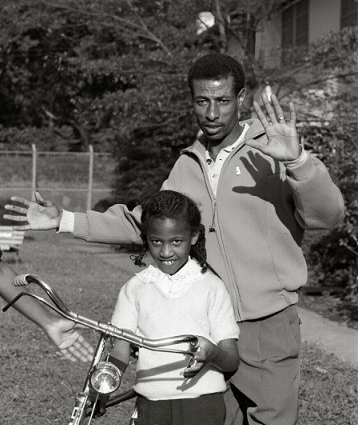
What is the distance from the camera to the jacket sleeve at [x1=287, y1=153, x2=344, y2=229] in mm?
3297

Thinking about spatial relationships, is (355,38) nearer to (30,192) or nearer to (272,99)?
(272,99)

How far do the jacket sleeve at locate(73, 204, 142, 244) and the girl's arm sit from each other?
73 cm

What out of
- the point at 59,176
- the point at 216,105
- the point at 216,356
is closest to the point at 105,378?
the point at 216,356

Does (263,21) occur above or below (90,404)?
above

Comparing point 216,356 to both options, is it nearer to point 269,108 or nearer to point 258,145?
point 258,145

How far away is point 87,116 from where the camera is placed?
3347cm

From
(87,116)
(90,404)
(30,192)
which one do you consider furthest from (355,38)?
(87,116)

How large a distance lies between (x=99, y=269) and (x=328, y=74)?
4365 mm

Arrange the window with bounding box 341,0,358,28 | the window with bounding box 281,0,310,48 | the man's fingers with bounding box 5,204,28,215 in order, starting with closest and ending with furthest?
1. the man's fingers with bounding box 5,204,28,215
2. the window with bounding box 341,0,358,28
3. the window with bounding box 281,0,310,48

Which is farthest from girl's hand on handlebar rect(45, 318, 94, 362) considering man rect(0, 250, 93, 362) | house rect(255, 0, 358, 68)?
house rect(255, 0, 358, 68)

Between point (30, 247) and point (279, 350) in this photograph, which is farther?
point (30, 247)

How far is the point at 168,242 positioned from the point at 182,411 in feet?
1.90

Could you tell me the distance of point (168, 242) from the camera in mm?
3346

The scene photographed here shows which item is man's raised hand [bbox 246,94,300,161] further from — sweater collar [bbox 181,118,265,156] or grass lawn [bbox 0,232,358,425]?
grass lawn [bbox 0,232,358,425]
